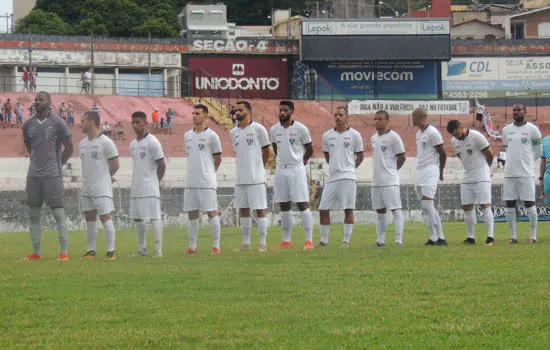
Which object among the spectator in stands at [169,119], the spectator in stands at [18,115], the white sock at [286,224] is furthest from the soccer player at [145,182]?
the spectator in stands at [169,119]

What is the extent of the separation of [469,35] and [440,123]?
82.7 feet

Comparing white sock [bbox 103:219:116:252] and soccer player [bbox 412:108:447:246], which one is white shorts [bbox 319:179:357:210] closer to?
soccer player [bbox 412:108:447:246]

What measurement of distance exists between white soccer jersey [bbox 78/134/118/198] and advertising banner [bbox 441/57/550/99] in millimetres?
52068

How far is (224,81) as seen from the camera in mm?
63500

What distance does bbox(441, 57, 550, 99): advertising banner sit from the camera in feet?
218

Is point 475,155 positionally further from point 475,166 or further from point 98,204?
point 98,204

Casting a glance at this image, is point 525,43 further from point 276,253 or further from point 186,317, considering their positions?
point 186,317

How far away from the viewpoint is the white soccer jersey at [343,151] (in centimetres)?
1764

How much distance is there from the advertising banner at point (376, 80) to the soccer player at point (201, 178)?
4455 centimetres

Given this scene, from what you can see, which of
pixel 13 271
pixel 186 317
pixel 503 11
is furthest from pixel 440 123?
pixel 186 317

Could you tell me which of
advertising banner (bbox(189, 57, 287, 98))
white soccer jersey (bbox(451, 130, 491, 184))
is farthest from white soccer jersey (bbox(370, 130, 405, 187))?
advertising banner (bbox(189, 57, 287, 98))

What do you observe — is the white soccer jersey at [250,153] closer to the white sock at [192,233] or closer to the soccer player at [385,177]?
the white sock at [192,233]

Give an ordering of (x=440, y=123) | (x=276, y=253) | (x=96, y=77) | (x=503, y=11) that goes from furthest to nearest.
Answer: (x=503, y=11)
(x=96, y=77)
(x=440, y=123)
(x=276, y=253)

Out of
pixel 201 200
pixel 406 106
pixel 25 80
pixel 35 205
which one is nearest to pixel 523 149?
pixel 201 200
